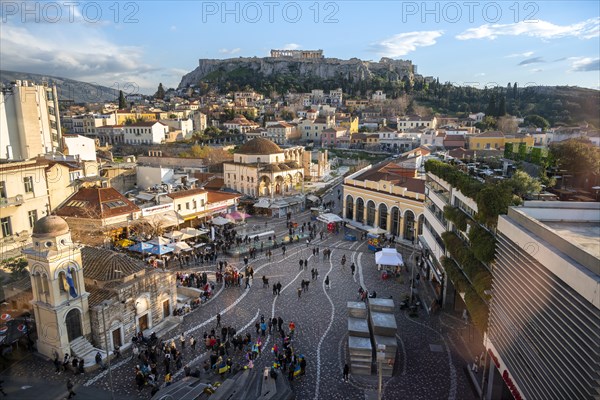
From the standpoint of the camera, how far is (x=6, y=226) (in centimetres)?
2592

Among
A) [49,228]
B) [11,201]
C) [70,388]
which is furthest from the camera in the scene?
[11,201]

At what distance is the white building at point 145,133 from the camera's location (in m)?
77.4

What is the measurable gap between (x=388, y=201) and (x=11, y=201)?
27.3m

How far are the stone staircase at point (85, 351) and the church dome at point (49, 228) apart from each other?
454 cm

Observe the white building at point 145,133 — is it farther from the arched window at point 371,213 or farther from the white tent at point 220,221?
the arched window at point 371,213

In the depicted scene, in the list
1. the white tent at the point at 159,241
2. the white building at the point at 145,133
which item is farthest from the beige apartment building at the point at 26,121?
the white building at the point at 145,133

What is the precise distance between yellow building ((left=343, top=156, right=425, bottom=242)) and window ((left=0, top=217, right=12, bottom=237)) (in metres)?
26.1

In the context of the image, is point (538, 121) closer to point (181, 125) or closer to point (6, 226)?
point (181, 125)

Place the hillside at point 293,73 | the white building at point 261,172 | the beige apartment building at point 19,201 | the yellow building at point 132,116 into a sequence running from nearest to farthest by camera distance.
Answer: the beige apartment building at point 19,201, the white building at point 261,172, the yellow building at point 132,116, the hillside at point 293,73

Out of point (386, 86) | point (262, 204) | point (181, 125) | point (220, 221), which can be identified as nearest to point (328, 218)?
point (262, 204)

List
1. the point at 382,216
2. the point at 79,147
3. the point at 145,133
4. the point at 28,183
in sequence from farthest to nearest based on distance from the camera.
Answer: the point at 145,133 < the point at 79,147 < the point at 382,216 < the point at 28,183

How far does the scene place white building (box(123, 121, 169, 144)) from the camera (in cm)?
7738

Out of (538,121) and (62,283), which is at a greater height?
(538,121)

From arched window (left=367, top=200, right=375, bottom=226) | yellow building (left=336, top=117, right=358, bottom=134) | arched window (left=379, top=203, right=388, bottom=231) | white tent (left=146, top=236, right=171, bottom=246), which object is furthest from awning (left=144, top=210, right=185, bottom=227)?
yellow building (left=336, top=117, right=358, bottom=134)
